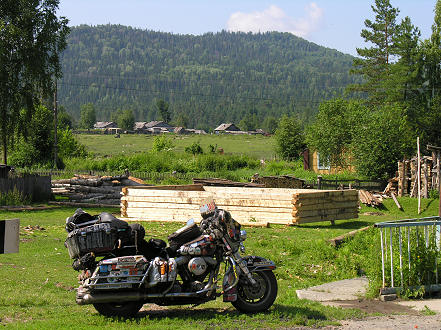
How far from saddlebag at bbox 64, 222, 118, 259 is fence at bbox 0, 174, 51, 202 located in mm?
23419

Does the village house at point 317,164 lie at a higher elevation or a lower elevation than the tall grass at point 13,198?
higher

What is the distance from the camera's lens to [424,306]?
346 inches

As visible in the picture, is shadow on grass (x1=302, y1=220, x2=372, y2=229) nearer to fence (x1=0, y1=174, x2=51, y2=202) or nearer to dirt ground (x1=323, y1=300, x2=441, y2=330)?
dirt ground (x1=323, y1=300, x2=441, y2=330)

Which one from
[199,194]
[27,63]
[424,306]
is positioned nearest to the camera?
[424,306]

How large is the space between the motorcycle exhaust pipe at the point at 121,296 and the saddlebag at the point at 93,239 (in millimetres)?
571

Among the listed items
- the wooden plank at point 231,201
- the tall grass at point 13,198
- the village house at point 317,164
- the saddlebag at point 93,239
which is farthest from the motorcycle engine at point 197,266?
the village house at point 317,164

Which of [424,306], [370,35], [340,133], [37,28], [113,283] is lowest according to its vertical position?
[424,306]

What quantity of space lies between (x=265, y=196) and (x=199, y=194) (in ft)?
7.67

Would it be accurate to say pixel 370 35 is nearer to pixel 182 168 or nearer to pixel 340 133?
pixel 340 133

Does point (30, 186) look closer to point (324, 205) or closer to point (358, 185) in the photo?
point (324, 205)

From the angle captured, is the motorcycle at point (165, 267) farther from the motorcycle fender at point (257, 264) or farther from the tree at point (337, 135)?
the tree at point (337, 135)

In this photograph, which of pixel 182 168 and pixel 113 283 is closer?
pixel 113 283

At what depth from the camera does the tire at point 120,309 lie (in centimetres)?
806

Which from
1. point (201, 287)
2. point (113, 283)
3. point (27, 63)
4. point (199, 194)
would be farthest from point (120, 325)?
point (27, 63)
